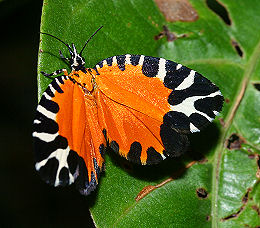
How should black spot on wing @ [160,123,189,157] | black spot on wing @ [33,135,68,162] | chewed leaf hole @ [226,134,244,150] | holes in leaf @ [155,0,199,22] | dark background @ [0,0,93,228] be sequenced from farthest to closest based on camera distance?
dark background @ [0,0,93,228] < holes in leaf @ [155,0,199,22] < chewed leaf hole @ [226,134,244,150] < black spot on wing @ [160,123,189,157] < black spot on wing @ [33,135,68,162]

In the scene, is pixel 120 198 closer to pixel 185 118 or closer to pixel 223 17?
pixel 185 118

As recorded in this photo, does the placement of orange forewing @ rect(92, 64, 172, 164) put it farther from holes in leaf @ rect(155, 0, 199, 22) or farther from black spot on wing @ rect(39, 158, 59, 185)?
holes in leaf @ rect(155, 0, 199, 22)

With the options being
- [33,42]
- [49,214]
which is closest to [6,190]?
[49,214]

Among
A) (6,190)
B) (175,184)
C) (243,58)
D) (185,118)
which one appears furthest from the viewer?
(6,190)

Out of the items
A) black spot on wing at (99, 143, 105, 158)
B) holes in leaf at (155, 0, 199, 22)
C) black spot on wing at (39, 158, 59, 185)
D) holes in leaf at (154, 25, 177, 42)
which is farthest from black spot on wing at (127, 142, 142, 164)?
holes in leaf at (155, 0, 199, 22)

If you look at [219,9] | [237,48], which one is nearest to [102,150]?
[237,48]

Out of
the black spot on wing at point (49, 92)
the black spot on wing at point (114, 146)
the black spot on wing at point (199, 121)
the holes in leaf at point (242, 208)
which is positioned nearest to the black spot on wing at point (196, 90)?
the black spot on wing at point (199, 121)
